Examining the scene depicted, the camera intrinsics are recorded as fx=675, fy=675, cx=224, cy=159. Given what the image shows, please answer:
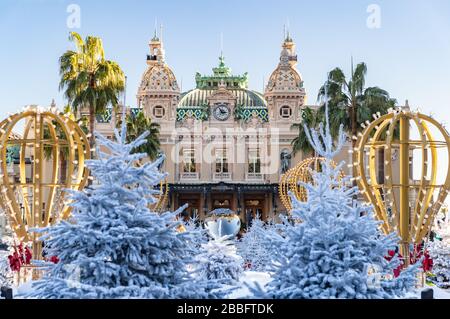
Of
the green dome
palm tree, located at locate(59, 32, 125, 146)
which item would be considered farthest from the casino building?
palm tree, located at locate(59, 32, 125, 146)

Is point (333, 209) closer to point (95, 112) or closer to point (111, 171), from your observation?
point (111, 171)

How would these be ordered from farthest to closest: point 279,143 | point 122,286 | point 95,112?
1. point 279,143
2. point 95,112
3. point 122,286

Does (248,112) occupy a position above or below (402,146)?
above

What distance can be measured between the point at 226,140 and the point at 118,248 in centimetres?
4552

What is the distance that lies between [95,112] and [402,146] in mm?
15838

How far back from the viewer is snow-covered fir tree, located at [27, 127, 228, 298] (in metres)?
10.4

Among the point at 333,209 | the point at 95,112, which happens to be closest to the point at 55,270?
the point at 333,209

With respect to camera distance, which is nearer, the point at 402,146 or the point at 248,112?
the point at 402,146

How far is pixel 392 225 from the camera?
716 inches

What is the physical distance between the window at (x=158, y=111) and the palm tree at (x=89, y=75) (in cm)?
2710

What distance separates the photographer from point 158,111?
5662cm

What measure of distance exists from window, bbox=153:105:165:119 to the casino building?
0.05ft

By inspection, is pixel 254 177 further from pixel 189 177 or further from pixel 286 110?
pixel 286 110

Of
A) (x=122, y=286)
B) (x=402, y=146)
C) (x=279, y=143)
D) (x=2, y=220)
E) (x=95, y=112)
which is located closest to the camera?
(x=122, y=286)
